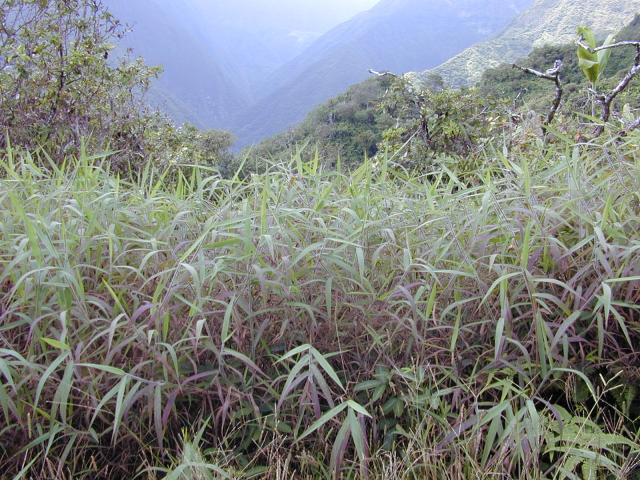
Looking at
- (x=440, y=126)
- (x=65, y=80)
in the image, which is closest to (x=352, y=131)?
(x=440, y=126)

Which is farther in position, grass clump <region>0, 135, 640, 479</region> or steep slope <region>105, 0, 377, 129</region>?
steep slope <region>105, 0, 377, 129</region>

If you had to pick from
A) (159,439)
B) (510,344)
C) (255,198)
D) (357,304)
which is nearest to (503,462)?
(510,344)

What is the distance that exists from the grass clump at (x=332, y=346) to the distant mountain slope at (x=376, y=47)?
134ft

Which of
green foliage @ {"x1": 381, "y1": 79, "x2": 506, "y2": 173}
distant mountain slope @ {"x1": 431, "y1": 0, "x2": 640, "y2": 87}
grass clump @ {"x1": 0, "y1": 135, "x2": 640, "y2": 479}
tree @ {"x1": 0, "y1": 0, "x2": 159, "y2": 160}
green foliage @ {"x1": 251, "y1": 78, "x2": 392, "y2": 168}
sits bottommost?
distant mountain slope @ {"x1": 431, "y1": 0, "x2": 640, "y2": 87}

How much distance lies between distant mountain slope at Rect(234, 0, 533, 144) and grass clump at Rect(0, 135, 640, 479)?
40752 millimetres

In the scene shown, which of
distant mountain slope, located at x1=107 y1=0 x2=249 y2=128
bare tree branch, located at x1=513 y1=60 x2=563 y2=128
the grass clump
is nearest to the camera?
the grass clump

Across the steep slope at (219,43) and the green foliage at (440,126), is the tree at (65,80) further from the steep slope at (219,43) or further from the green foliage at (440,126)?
the steep slope at (219,43)

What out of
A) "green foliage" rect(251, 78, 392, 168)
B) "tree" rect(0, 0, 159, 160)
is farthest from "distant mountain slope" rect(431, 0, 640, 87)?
"tree" rect(0, 0, 159, 160)

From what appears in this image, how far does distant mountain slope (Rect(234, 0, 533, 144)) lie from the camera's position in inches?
1871

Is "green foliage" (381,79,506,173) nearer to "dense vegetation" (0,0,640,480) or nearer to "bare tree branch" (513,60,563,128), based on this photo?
"bare tree branch" (513,60,563,128)

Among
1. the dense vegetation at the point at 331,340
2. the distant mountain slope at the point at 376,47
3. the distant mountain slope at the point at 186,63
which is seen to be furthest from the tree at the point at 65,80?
the distant mountain slope at the point at 186,63

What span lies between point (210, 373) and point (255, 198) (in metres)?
0.65

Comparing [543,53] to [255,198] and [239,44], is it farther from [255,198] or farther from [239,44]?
[239,44]

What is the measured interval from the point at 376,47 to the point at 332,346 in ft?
208
